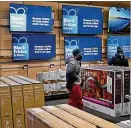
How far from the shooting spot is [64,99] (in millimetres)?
7102

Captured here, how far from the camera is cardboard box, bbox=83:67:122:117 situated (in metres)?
2.04

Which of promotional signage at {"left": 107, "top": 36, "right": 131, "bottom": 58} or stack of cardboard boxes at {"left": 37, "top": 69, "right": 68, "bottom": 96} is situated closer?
stack of cardboard boxes at {"left": 37, "top": 69, "right": 68, "bottom": 96}

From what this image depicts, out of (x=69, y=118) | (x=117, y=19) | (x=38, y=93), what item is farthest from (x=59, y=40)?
(x=69, y=118)

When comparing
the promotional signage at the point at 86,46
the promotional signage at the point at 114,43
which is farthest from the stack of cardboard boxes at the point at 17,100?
the promotional signage at the point at 114,43

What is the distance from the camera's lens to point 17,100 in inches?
89.8

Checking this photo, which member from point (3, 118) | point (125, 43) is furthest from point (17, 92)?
point (125, 43)

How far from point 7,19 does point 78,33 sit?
202cm

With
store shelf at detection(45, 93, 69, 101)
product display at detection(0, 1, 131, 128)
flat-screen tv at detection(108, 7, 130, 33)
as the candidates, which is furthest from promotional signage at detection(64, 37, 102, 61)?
store shelf at detection(45, 93, 69, 101)

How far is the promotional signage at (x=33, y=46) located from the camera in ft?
21.6

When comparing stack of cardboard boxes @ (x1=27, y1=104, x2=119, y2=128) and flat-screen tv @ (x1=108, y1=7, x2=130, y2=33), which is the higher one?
flat-screen tv @ (x1=108, y1=7, x2=130, y2=33)

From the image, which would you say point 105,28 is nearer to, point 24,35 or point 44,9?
point 44,9

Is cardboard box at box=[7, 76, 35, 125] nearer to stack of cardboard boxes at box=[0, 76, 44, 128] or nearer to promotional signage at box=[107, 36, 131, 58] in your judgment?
stack of cardboard boxes at box=[0, 76, 44, 128]

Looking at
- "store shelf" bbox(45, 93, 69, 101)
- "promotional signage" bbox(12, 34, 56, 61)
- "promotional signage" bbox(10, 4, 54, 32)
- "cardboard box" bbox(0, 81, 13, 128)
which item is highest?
"promotional signage" bbox(10, 4, 54, 32)

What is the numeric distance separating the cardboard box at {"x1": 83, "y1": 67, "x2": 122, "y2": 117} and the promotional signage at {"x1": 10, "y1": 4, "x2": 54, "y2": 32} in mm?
4541
